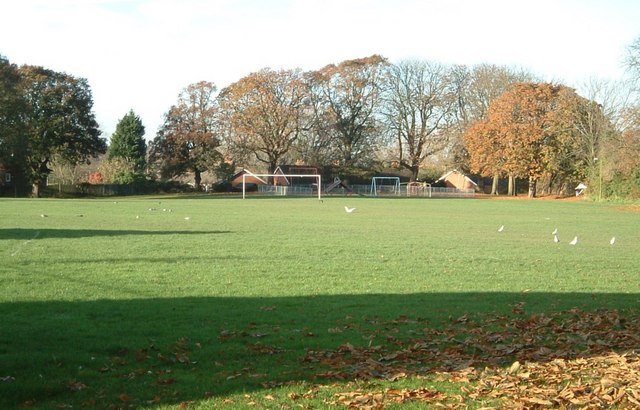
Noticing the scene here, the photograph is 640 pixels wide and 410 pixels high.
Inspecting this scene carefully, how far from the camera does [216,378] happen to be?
683 centimetres

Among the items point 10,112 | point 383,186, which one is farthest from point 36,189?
point 383,186

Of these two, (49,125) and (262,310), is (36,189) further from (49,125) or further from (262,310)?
(262,310)

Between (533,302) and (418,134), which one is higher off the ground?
(418,134)

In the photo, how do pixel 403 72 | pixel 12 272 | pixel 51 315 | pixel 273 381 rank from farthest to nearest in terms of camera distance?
pixel 403 72 → pixel 12 272 → pixel 51 315 → pixel 273 381

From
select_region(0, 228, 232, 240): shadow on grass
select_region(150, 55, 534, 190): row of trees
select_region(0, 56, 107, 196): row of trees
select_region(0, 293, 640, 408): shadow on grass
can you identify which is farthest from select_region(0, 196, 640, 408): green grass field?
select_region(150, 55, 534, 190): row of trees

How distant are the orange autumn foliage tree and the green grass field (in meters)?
61.5

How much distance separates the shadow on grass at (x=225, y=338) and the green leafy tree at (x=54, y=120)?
70480 millimetres

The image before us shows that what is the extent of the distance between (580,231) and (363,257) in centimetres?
1681

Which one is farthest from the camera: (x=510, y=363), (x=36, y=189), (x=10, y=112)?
(x=36, y=189)

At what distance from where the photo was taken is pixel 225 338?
8727 mm

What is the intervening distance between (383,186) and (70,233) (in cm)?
8127

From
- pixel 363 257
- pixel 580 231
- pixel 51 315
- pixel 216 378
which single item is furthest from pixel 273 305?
pixel 580 231

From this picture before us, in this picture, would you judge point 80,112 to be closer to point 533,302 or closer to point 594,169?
point 594,169

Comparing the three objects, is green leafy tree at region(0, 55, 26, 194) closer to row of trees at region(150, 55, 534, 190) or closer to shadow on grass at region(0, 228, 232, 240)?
row of trees at region(150, 55, 534, 190)
